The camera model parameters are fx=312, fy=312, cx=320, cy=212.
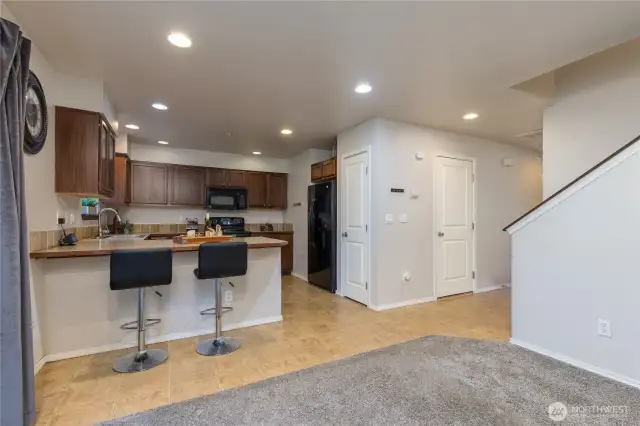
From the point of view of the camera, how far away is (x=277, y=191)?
654 cm

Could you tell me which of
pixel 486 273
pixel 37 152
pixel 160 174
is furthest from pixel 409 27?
pixel 160 174

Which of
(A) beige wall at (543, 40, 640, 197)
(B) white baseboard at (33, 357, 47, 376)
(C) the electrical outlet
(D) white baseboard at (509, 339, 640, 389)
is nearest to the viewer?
(D) white baseboard at (509, 339, 640, 389)

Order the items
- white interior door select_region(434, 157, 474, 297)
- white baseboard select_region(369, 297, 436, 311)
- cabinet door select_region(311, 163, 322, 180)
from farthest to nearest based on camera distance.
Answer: cabinet door select_region(311, 163, 322, 180)
white interior door select_region(434, 157, 474, 297)
white baseboard select_region(369, 297, 436, 311)

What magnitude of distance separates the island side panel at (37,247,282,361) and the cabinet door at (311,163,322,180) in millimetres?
2296

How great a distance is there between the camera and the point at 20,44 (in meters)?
1.73

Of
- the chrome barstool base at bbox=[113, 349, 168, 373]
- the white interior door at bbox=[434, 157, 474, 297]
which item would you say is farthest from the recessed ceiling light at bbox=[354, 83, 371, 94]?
the chrome barstool base at bbox=[113, 349, 168, 373]

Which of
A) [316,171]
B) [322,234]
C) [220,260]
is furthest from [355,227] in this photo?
[220,260]

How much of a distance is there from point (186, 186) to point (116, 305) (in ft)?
10.9

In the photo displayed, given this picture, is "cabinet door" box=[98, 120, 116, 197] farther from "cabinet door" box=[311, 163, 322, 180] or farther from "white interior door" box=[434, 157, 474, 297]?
"white interior door" box=[434, 157, 474, 297]

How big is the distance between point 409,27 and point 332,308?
317 centimetres

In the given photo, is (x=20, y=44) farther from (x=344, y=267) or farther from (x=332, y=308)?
(x=344, y=267)

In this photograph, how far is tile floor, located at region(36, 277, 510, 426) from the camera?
201cm

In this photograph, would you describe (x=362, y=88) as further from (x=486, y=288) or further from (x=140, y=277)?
(x=486, y=288)

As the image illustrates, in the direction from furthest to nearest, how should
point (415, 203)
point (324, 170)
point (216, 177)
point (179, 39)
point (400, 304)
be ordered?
point (216, 177) → point (324, 170) → point (415, 203) → point (400, 304) → point (179, 39)
